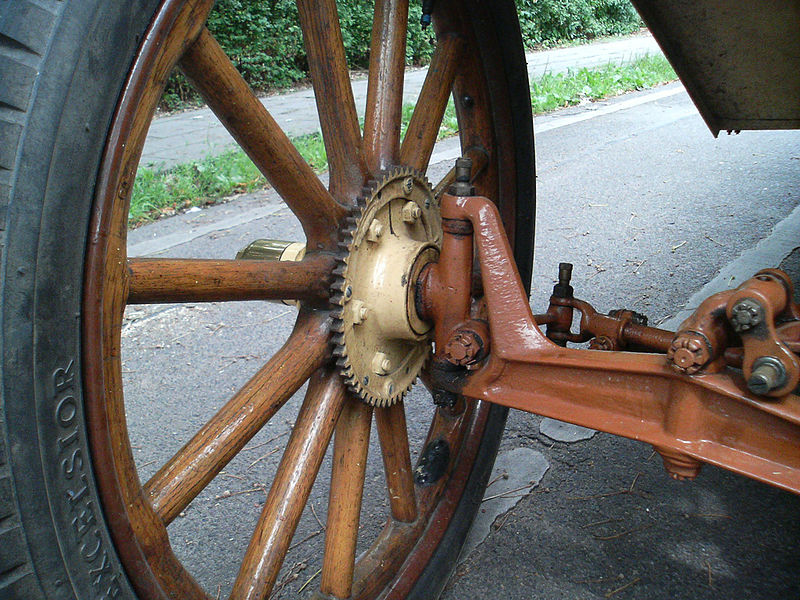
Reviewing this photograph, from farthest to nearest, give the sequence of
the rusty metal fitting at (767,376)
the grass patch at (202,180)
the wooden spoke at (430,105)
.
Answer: the grass patch at (202,180)
the wooden spoke at (430,105)
the rusty metal fitting at (767,376)

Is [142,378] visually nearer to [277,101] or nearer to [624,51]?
[277,101]

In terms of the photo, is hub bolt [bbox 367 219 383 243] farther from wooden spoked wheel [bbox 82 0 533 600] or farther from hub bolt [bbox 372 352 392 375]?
hub bolt [bbox 372 352 392 375]

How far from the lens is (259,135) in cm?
128

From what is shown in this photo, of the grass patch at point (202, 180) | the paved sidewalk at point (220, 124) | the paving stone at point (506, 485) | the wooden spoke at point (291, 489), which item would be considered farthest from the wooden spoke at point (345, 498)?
the paved sidewalk at point (220, 124)

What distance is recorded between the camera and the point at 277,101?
8398 millimetres

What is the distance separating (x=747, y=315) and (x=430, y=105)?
92 cm

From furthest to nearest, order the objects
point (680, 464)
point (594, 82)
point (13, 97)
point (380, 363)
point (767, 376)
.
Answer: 1. point (594, 82)
2. point (380, 363)
3. point (680, 464)
4. point (767, 376)
5. point (13, 97)

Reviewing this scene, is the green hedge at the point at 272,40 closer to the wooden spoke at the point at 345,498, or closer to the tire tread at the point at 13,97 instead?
the wooden spoke at the point at 345,498

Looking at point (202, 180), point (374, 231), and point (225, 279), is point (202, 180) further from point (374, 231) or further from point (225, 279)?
point (225, 279)

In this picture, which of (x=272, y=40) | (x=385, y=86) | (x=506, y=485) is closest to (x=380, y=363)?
(x=385, y=86)

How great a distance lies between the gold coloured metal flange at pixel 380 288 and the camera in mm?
1365

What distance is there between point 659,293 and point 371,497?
1858 millimetres

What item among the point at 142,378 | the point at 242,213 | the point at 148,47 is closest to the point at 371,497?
the point at 142,378

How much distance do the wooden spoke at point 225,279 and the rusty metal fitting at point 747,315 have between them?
673mm
